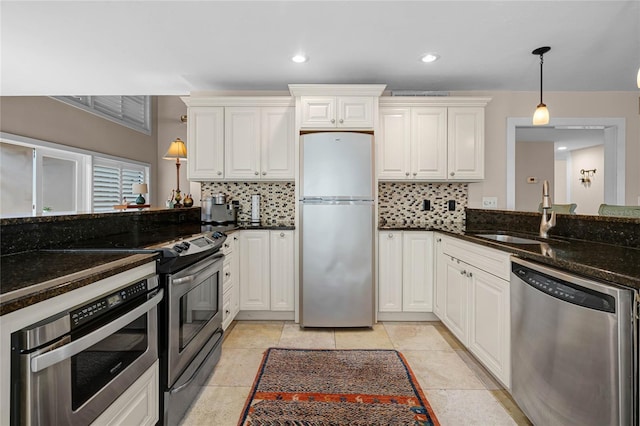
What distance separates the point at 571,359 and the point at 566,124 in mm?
3248

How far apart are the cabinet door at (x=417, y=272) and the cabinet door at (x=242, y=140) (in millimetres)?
1678

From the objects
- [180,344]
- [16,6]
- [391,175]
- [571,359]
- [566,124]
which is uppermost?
[16,6]

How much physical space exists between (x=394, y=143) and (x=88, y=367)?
2.82m

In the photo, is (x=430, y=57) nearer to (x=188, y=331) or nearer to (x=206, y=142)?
(x=206, y=142)

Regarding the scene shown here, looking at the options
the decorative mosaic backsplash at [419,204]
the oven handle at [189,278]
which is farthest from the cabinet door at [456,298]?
the oven handle at [189,278]

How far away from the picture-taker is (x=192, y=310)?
174 cm

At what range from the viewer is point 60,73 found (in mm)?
3062

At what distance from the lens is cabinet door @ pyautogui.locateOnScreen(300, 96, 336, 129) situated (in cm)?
282

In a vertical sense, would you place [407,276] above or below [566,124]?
below

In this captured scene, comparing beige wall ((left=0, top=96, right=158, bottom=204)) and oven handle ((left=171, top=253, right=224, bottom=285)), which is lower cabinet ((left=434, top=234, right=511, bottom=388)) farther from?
beige wall ((left=0, top=96, right=158, bottom=204))

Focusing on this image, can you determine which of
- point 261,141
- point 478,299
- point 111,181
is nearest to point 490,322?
point 478,299

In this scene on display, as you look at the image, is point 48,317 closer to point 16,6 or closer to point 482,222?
point 16,6

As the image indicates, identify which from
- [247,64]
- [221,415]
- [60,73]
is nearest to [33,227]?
[221,415]

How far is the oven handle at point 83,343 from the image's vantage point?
0.81 metres
